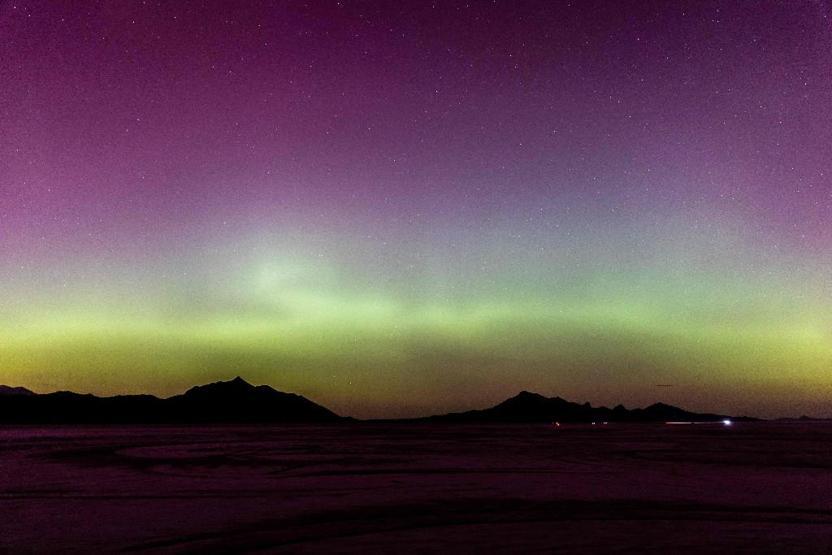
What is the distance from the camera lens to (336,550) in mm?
13961

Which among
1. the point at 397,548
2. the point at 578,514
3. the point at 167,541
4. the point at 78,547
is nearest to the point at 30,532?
the point at 78,547

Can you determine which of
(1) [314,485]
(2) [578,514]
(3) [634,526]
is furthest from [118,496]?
(3) [634,526]

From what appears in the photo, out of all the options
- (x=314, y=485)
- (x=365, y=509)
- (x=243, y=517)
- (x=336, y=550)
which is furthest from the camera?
(x=314, y=485)

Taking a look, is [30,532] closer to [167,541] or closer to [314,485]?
[167,541]

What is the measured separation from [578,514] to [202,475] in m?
16.7

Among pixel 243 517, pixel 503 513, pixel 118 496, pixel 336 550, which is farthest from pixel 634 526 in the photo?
pixel 118 496

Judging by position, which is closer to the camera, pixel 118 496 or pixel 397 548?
pixel 397 548

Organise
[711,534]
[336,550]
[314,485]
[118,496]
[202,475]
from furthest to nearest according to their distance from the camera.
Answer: [202,475]
[314,485]
[118,496]
[711,534]
[336,550]

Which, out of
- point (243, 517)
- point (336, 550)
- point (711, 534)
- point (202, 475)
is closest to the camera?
point (336, 550)

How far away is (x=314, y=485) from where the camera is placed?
25078 mm

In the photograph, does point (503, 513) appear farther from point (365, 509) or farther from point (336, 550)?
point (336, 550)

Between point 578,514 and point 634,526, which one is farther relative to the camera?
point 578,514

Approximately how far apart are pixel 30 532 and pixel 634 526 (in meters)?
12.6

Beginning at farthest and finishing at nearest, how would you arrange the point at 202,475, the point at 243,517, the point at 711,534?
the point at 202,475 < the point at 243,517 < the point at 711,534
